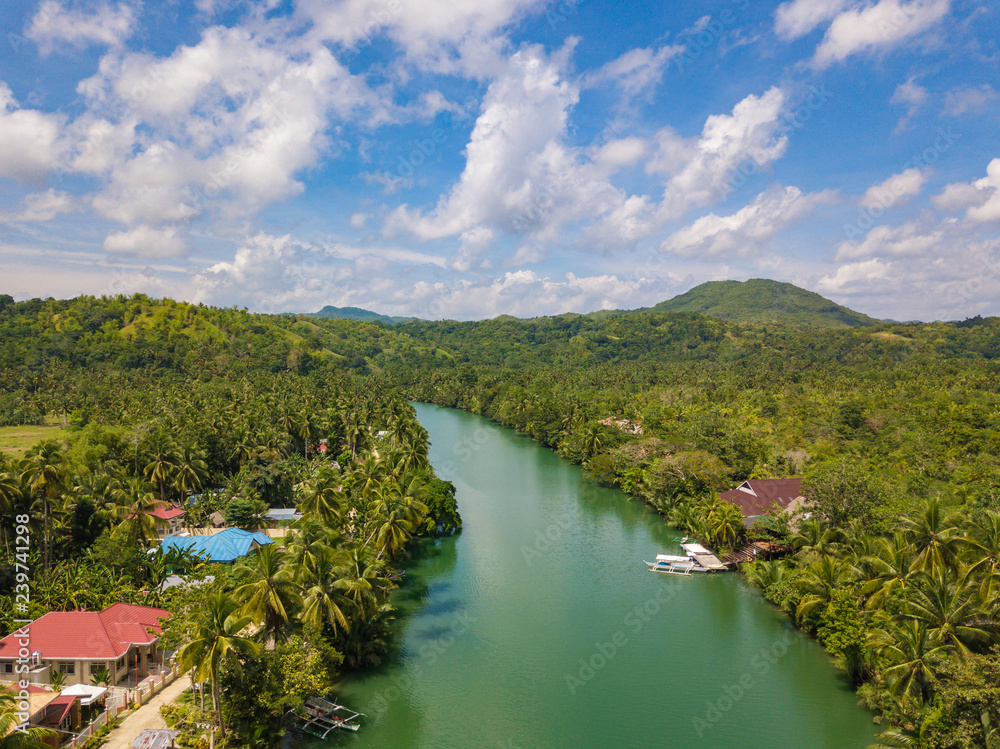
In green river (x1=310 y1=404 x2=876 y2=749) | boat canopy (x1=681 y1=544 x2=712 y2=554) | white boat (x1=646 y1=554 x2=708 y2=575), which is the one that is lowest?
green river (x1=310 y1=404 x2=876 y2=749)

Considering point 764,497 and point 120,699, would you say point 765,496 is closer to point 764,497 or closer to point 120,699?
point 764,497

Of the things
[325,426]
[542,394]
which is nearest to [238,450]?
[325,426]

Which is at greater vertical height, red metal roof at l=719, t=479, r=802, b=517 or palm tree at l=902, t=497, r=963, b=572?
palm tree at l=902, t=497, r=963, b=572

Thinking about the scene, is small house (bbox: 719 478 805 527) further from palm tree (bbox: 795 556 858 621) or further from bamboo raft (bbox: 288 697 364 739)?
bamboo raft (bbox: 288 697 364 739)

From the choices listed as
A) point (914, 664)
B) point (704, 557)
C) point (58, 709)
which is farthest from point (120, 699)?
point (704, 557)

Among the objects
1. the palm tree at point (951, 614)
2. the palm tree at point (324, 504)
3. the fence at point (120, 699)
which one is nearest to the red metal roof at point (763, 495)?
the palm tree at point (951, 614)

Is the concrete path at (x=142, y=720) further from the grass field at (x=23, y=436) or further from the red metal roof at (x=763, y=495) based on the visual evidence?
the grass field at (x=23, y=436)

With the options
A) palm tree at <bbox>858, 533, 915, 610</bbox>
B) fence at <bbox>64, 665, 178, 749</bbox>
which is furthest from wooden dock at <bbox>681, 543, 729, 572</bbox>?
fence at <bbox>64, 665, 178, 749</bbox>
